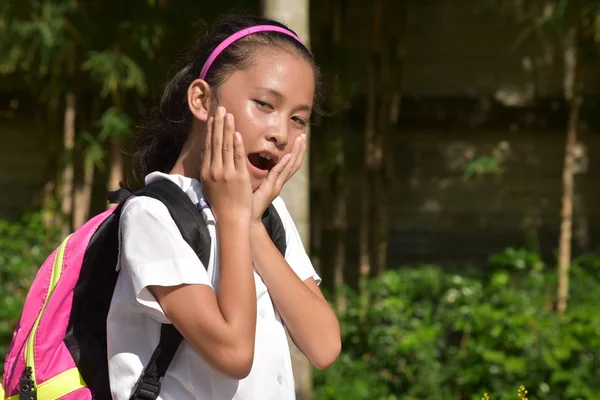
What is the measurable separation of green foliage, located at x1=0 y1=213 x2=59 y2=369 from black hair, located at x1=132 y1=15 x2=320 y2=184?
169 inches

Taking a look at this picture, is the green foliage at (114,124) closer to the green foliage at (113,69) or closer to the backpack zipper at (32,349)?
the green foliage at (113,69)

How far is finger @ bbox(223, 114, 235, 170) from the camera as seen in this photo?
167 centimetres

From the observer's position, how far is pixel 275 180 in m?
1.77

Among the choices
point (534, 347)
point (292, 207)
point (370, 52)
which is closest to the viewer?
point (292, 207)

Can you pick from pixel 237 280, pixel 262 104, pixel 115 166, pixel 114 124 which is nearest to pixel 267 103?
pixel 262 104

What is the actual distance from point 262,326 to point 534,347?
382 cm

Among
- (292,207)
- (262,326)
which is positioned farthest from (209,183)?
(292,207)

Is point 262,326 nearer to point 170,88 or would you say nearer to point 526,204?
point 170,88

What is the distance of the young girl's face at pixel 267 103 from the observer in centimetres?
175

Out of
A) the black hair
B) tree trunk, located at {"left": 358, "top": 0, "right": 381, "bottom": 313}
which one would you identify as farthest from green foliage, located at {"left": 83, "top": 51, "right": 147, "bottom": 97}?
the black hair

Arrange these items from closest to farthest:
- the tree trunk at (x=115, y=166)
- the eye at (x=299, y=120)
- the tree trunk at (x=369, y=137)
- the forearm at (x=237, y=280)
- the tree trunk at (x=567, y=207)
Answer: the forearm at (x=237, y=280) < the eye at (x=299, y=120) < the tree trunk at (x=567, y=207) < the tree trunk at (x=115, y=166) < the tree trunk at (x=369, y=137)

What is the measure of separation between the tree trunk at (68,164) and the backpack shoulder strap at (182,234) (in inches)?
217

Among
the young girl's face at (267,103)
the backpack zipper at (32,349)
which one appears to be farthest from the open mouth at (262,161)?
the backpack zipper at (32,349)

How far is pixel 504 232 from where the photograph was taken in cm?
726
